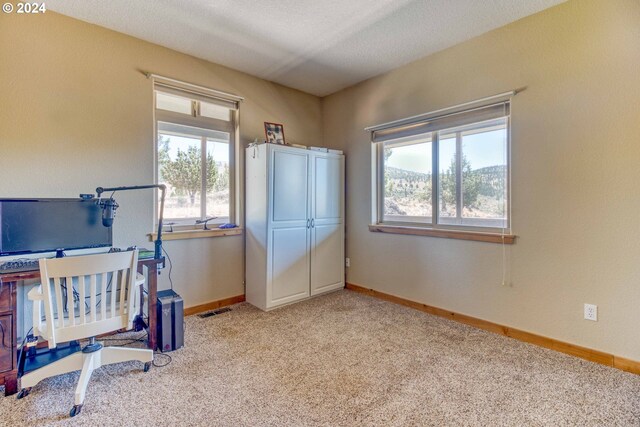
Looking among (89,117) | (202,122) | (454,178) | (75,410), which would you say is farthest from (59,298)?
(454,178)

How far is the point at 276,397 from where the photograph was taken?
1.84 m

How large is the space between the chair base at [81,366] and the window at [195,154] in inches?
55.4

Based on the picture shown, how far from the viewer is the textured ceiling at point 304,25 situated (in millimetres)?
2379

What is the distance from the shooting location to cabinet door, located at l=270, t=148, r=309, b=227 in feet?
10.9

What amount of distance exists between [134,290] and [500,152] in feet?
10.0

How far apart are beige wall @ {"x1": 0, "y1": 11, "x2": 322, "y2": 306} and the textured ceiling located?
0.56 ft

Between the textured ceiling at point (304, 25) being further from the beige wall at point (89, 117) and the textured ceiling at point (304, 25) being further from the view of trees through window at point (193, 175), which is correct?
the view of trees through window at point (193, 175)

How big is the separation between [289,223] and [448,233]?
1.65 m

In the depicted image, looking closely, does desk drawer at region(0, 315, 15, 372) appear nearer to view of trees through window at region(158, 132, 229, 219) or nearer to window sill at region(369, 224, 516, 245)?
view of trees through window at region(158, 132, 229, 219)

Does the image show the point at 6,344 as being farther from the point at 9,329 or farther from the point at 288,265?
the point at 288,265

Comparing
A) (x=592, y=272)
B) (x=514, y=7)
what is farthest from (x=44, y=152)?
(x=592, y=272)

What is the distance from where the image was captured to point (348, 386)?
194cm

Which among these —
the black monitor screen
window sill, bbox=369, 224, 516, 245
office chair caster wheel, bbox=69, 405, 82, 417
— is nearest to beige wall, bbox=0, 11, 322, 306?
the black monitor screen

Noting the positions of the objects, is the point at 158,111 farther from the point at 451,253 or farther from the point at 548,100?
the point at 548,100
